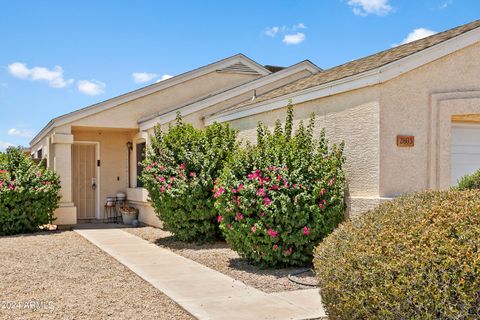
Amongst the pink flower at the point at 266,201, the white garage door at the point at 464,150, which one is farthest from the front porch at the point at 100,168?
the white garage door at the point at 464,150

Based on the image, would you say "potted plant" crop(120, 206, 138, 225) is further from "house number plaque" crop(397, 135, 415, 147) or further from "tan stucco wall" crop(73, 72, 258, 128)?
"house number plaque" crop(397, 135, 415, 147)

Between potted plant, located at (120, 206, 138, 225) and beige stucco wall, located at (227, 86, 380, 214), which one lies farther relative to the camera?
potted plant, located at (120, 206, 138, 225)

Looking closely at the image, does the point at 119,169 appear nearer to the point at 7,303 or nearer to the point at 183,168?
the point at 183,168

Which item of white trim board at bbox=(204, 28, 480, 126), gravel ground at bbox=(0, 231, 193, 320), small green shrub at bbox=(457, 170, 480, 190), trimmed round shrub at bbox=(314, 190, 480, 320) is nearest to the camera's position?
trimmed round shrub at bbox=(314, 190, 480, 320)

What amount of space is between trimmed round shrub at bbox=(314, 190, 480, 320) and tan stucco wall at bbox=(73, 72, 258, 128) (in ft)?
39.4

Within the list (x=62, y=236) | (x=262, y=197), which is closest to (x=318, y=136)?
(x=262, y=197)

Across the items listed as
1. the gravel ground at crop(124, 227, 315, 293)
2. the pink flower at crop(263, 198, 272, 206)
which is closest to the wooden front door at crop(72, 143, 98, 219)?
the gravel ground at crop(124, 227, 315, 293)

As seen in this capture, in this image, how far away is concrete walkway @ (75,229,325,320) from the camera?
6.04m

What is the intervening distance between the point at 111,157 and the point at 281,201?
10353 millimetres

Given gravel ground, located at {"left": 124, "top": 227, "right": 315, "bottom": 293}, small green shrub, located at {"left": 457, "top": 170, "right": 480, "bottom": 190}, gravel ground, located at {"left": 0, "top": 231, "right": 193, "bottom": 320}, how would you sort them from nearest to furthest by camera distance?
gravel ground, located at {"left": 0, "top": 231, "right": 193, "bottom": 320} → small green shrub, located at {"left": 457, "top": 170, "right": 480, "bottom": 190} → gravel ground, located at {"left": 124, "top": 227, "right": 315, "bottom": 293}

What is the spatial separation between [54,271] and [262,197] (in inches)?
142

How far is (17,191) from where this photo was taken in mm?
13188

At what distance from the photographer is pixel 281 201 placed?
8164 millimetres

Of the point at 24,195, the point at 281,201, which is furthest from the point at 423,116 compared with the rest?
the point at 24,195
